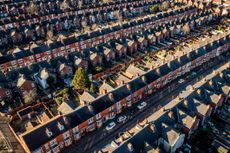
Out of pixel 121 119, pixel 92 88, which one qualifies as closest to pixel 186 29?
pixel 92 88

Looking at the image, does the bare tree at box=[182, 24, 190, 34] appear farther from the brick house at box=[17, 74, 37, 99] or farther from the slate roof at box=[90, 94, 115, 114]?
the brick house at box=[17, 74, 37, 99]

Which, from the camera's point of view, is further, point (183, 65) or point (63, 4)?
point (63, 4)

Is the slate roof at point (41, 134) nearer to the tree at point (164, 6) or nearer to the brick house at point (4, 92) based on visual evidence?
the brick house at point (4, 92)

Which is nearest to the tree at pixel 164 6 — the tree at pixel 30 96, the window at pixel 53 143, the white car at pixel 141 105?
the white car at pixel 141 105

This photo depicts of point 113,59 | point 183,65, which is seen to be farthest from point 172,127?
point 113,59

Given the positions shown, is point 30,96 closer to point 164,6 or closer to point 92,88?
point 92,88

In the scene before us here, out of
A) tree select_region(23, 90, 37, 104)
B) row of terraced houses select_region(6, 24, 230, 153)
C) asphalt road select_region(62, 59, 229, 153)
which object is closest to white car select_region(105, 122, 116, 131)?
asphalt road select_region(62, 59, 229, 153)

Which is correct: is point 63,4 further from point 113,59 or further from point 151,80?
point 151,80
